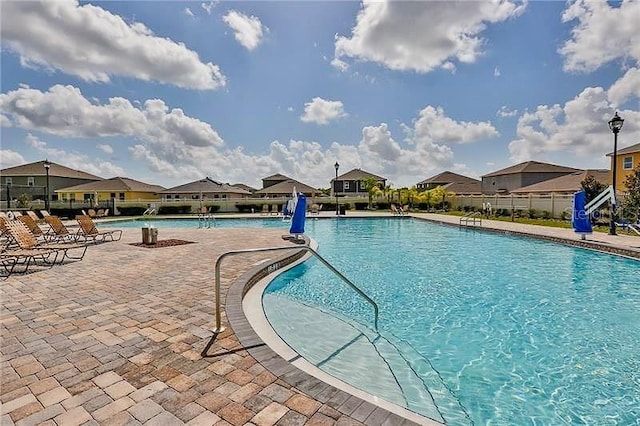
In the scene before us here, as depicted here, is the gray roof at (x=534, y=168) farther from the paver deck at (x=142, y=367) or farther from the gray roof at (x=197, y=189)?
the paver deck at (x=142, y=367)

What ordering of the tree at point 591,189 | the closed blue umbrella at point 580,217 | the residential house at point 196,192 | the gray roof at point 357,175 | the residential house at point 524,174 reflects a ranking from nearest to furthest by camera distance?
the closed blue umbrella at point 580,217, the tree at point 591,189, the residential house at point 196,192, the residential house at point 524,174, the gray roof at point 357,175

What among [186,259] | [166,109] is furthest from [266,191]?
[186,259]

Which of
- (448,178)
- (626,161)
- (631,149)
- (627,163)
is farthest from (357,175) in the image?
(631,149)

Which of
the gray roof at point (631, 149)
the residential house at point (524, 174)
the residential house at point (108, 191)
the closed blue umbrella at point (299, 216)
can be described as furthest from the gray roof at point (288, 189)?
the closed blue umbrella at point (299, 216)

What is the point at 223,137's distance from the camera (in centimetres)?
2841

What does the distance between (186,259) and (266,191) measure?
133 ft

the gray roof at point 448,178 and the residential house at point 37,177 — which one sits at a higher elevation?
the gray roof at point 448,178

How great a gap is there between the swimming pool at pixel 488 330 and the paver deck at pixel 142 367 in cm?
105

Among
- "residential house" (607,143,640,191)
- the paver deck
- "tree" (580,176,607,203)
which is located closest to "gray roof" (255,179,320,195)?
"tree" (580,176,607,203)

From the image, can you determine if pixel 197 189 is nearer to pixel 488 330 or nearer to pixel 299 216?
pixel 299 216

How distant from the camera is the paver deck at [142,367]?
2.45 metres

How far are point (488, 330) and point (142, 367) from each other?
4.90m

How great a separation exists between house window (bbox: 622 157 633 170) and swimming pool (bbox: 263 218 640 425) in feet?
73.3

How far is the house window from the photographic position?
26481 millimetres
